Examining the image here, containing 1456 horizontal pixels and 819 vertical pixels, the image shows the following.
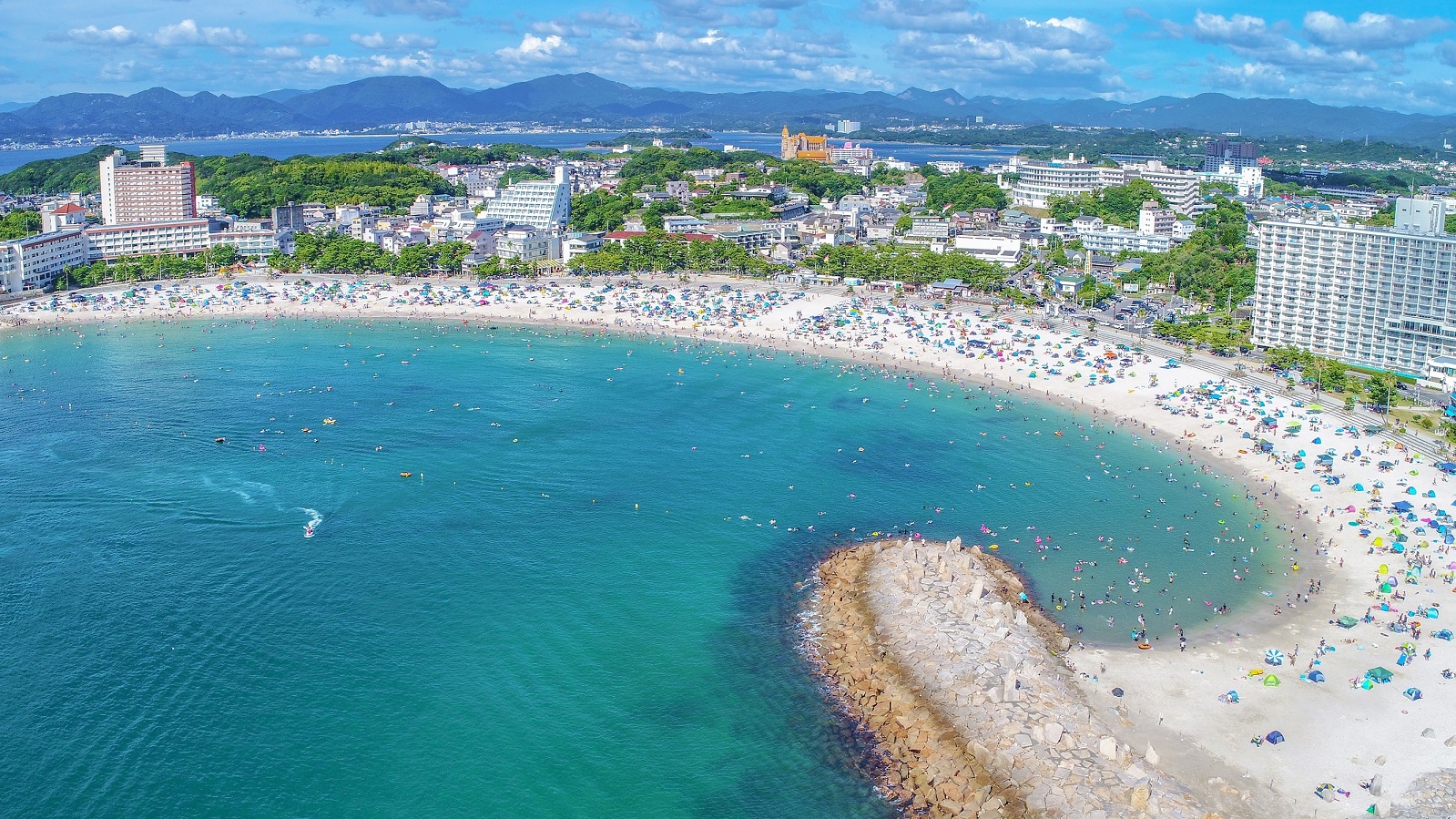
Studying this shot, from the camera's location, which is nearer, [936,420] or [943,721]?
[943,721]

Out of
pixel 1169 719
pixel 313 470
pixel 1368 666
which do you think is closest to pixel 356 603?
pixel 313 470

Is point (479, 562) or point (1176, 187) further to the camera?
point (1176, 187)

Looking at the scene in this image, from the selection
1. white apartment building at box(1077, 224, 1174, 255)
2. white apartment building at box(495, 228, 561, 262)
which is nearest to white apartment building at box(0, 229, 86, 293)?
white apartment building at box(495, 228, 561, 262)

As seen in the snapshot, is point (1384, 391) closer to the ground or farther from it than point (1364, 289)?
closer to the ground

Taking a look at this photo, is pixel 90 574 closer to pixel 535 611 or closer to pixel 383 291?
pixel 535 611

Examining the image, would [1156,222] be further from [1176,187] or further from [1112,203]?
[1176,187]

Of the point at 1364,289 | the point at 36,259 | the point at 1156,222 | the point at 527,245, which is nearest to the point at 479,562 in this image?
the point at 1364,289

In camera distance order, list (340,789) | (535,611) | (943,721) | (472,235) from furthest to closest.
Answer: (472,235)
(535,611)
(943,721)
(340,789)

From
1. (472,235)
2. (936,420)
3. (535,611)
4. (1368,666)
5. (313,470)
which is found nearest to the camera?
(1368,666)
